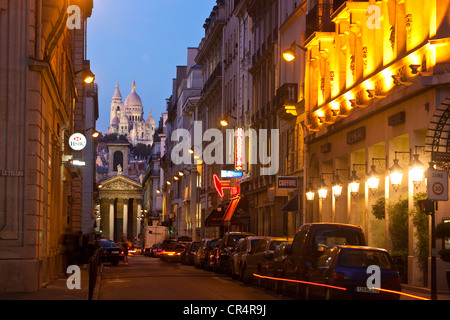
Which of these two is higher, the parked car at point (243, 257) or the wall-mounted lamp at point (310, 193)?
the wall-mounted lamp at point (310, 193)

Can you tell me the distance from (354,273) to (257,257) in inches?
440

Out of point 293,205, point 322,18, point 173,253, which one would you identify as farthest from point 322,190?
point 173,253

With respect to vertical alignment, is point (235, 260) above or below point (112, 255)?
above

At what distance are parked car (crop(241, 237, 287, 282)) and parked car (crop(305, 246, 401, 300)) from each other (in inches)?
341

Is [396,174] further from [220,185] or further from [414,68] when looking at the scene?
[220,185]

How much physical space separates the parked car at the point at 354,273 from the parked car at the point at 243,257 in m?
10.7

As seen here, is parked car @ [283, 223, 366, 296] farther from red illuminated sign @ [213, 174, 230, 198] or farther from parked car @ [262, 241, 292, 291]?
red illuminated sign @ [213, 174, 230, 198]

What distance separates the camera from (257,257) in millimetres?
30953

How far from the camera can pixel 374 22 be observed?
32656mm

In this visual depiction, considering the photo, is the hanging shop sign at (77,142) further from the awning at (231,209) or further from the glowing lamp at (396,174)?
the awning at (231,209)

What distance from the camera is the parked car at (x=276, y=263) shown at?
84.9 feet

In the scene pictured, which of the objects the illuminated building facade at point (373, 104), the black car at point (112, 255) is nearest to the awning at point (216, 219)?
the black car at point (112, 255)

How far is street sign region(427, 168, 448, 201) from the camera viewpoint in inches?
833

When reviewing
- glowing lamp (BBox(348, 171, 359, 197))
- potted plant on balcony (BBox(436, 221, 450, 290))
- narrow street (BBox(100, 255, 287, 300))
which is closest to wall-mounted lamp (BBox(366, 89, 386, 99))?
glowing lamp (BBox(348, 171, 359, 197))
